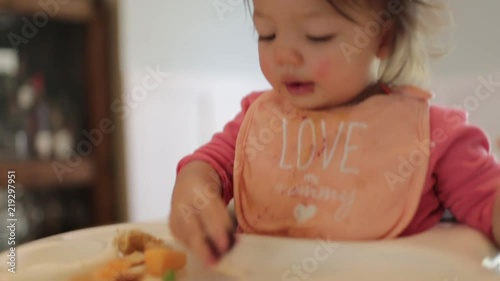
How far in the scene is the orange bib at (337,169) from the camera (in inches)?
21.0

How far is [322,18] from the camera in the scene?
50 centimetres

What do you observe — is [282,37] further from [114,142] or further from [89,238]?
[114,142]

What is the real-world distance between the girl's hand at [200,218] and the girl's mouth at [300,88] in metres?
0.12

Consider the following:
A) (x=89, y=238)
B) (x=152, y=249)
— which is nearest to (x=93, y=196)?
(x=89, y=238)

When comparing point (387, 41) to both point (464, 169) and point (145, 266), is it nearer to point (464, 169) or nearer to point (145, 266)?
point (464, 169)

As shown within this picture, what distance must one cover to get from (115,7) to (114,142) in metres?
0.38

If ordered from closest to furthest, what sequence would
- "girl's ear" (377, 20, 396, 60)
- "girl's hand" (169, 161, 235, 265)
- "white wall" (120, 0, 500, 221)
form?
"girl's hand" (169, 161, 235, 265), "girl's ear" (377, 20, 396, 60), "white wall" (120, 0, 500, 221)

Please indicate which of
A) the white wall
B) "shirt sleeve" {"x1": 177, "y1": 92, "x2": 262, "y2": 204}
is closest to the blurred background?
the white wall

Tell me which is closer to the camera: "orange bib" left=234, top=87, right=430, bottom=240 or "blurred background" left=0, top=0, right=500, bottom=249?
"orange bib" left=234, top=87, right=430, bottom=240

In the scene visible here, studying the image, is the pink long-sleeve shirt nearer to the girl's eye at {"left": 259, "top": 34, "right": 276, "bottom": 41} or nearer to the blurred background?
the girl's eye at {"left": 259, "top": 34, "right": 276, "bottom": 41}

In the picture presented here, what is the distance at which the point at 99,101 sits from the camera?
5.14ft

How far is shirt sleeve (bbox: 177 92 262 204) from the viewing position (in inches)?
23.7

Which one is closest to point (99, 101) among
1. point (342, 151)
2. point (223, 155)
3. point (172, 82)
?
point (172, 82)

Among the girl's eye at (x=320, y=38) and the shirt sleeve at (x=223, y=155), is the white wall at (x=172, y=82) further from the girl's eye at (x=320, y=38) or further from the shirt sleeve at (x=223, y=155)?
the girl's eye at (x=320, y=38)
